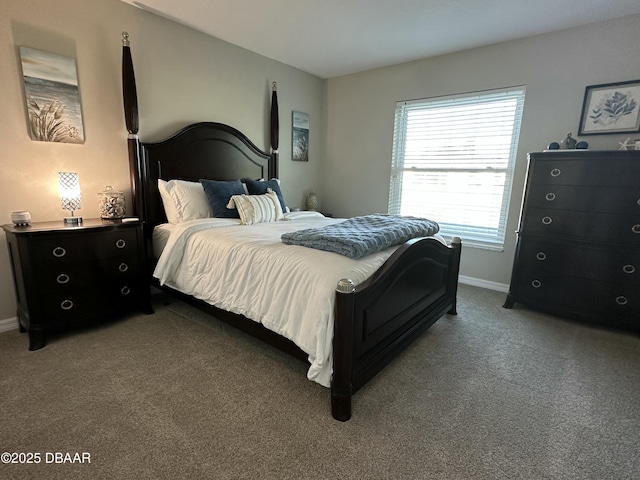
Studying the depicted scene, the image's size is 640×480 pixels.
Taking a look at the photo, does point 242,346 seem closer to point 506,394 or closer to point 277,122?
point 506,394

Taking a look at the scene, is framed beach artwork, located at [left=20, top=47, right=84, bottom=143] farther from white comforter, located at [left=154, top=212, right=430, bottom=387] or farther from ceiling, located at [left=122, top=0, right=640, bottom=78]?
white comforter, located at [left=154, top=212, right=430, bottom=387]

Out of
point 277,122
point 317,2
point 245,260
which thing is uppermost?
point 317,2

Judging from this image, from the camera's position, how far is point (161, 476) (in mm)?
1293

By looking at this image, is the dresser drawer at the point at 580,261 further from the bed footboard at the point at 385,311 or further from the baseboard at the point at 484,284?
the bed footboard at the point at 385,311

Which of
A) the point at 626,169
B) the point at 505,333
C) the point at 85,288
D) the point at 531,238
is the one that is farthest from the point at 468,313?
the point at 85,288

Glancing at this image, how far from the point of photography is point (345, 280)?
151 cm

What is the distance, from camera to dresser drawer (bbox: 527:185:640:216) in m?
2.44

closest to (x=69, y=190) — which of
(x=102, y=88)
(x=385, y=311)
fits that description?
(x=102, y=88)

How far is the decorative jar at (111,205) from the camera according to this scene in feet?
8.57

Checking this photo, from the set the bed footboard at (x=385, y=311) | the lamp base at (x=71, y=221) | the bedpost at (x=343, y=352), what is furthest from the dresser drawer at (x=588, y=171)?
the lamp base at (x=71, y=221)

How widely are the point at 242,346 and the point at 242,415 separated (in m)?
0.70

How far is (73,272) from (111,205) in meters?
0.62

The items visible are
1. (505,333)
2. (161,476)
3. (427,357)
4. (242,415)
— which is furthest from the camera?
(505,333)

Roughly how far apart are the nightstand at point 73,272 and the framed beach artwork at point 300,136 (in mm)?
2374
